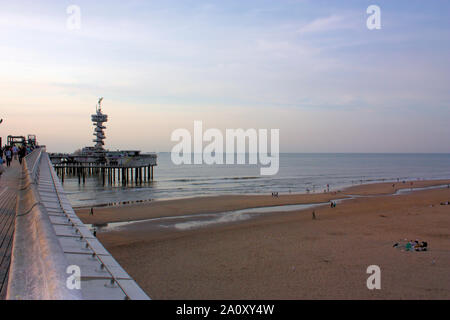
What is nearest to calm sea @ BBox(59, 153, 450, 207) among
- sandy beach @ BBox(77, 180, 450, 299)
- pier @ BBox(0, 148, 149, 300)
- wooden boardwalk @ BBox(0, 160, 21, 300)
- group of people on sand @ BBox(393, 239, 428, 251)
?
sandy beach @ BBox(77, 180, 450, 299)

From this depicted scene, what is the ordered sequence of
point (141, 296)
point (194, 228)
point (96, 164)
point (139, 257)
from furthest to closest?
point (96, 164) < point (194, 228) < point (139, 257) < point (141, 296)

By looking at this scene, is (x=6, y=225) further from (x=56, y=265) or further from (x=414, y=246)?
(x=414, y=246)

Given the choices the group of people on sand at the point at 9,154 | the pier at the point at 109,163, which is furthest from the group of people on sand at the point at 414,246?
the pier at the point at 109,163

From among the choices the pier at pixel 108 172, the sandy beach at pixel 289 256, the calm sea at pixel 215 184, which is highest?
the pier at pixel 108 172

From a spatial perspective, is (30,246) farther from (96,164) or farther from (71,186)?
Result: (96,164)

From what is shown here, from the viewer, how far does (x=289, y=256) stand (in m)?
14.9

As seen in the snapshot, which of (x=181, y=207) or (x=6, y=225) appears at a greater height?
(x=6, y=225)

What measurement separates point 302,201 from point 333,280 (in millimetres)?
23183

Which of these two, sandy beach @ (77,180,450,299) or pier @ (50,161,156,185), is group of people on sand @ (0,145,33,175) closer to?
sandy beach @ (77,180,450,299)

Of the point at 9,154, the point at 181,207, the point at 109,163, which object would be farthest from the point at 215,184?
the point at 9,154

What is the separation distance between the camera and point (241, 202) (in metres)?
33.7

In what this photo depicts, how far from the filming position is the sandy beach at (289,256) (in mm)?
11289

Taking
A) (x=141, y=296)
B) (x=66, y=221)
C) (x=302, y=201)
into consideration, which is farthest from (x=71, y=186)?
(x=141, y=296)

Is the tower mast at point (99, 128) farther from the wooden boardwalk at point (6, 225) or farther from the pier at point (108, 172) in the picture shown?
the wooden boardwalk at point (6, 225)
